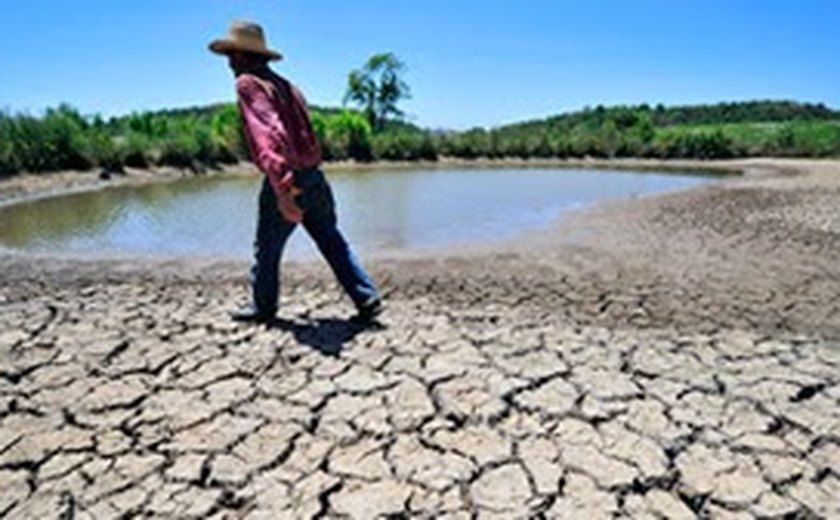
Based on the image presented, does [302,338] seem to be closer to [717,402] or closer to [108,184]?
[717,402]

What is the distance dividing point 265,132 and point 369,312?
3.97 feet

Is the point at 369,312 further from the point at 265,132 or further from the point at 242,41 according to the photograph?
the point at 242,41

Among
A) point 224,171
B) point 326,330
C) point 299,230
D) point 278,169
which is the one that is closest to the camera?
point 278,169

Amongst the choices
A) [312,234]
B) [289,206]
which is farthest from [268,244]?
[289,206]

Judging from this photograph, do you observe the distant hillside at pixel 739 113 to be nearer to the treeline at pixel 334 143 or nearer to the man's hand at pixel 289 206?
the treeline at pixel 334 143

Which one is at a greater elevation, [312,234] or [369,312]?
[312,234]

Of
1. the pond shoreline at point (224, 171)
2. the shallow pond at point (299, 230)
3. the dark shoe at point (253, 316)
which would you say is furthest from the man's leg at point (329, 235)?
the pond shoreline at point (224, 171)

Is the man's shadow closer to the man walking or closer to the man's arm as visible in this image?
the man walking

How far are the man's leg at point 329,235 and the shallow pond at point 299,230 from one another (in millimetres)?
2618

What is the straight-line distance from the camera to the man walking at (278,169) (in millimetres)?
3076

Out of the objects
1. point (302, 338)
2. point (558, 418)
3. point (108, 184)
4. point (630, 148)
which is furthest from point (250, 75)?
point (630, 148)

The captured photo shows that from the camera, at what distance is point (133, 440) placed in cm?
240

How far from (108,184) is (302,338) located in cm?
1291

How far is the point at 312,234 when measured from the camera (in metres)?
3.42
